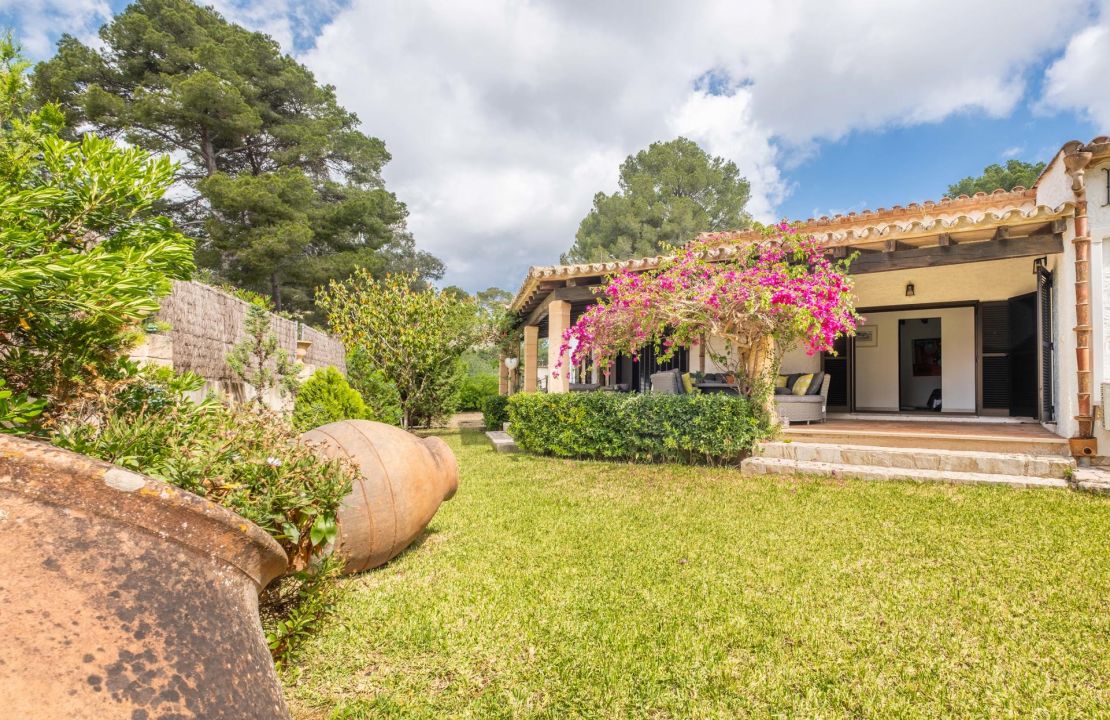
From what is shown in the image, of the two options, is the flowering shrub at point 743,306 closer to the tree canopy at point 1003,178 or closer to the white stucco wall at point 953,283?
the white stucco wall at point 953,283

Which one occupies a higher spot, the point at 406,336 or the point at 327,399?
the point at 406,336

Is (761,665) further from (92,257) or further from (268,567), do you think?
(92,257)

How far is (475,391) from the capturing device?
21.6 m

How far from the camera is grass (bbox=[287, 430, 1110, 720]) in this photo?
219cm

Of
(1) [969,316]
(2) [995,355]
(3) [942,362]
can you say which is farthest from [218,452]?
(3) [942,362]

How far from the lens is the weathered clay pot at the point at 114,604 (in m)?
0.93

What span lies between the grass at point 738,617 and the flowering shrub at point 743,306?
2315mm

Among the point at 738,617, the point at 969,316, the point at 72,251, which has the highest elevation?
the point at 969,316

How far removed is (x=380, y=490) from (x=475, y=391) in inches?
727

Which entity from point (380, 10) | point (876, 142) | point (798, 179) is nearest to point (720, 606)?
point (380, 10)

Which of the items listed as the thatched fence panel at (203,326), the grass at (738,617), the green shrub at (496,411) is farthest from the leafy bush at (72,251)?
the green shrub at (496,411)

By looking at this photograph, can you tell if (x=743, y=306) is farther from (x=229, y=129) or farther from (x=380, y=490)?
(x=229, y=129)

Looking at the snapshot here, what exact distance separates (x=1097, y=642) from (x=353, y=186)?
26.9m

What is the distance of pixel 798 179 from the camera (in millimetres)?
30578
